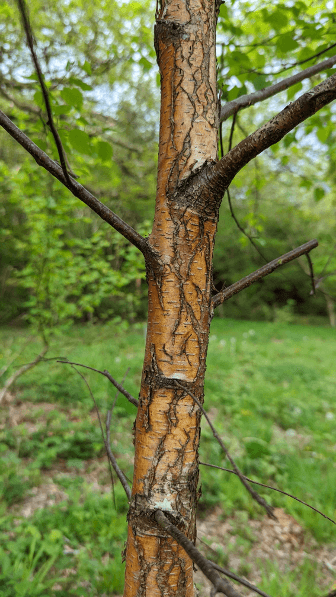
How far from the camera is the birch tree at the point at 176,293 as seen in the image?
771 millimetres

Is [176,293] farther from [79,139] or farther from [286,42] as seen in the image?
[286,42]

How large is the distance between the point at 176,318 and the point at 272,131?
0.43 m

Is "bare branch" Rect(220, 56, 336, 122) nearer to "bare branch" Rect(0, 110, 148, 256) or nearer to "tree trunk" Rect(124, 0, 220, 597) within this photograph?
"tree trunk" Rect(124, 0, 220, 597)

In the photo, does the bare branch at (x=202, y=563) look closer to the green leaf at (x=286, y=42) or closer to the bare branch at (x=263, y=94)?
the bare branch at (x=263, y=94)

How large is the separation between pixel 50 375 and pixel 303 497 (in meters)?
3.20

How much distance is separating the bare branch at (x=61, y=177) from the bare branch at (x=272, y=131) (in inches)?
8.2

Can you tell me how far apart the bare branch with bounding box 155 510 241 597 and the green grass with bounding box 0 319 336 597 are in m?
1.38

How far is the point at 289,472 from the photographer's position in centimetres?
309

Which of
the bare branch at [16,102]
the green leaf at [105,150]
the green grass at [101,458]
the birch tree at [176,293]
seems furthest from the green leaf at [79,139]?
the bare branch at [16,102]

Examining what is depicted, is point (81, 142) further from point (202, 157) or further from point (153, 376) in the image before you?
point (153, 376)

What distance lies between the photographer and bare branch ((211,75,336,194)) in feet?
1.92

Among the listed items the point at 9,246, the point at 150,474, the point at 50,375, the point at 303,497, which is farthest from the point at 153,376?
the point at 9,246

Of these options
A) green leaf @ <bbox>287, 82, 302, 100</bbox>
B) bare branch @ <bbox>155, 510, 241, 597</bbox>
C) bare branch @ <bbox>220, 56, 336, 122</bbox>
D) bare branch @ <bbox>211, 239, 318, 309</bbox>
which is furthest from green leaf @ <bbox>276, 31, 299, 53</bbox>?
→ bare branch @ <bbox>155, 510, 241, 597</bbox>

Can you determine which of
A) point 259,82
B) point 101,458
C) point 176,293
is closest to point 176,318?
point 176,293
